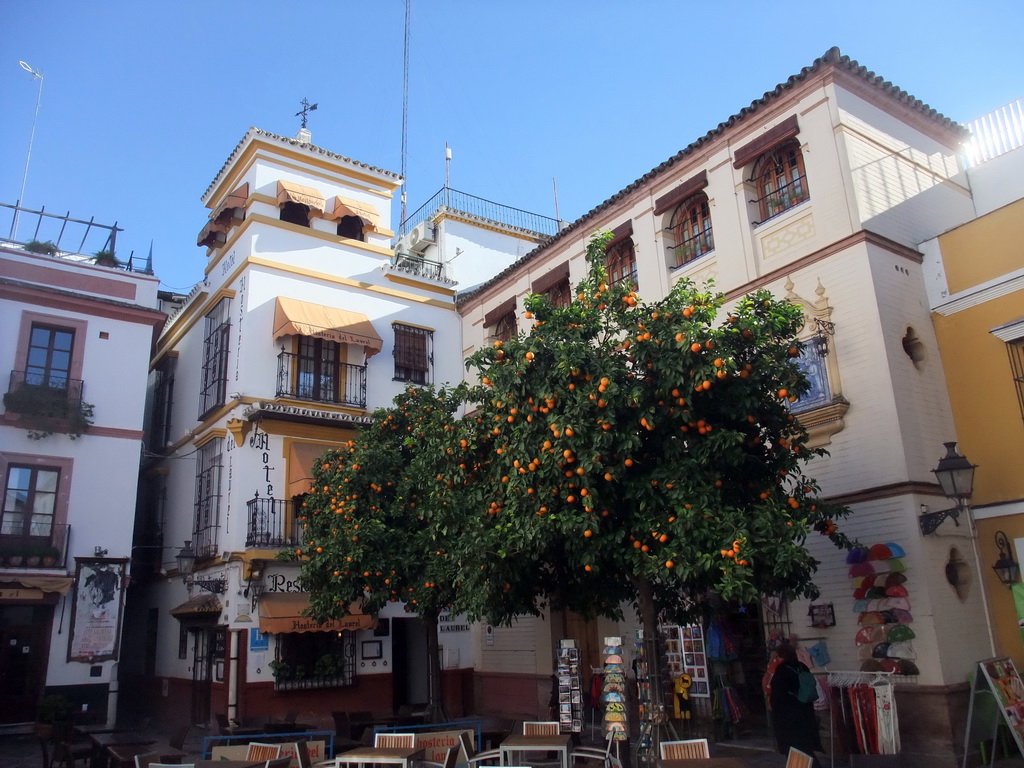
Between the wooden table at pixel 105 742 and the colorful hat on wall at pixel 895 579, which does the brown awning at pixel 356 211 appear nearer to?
the wooden table at pixel 105 742

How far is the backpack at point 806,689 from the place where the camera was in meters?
8.82

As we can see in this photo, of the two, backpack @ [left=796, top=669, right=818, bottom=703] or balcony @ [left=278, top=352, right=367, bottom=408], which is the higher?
balcony @ [left=278, top=352, right=367, bottom=408]

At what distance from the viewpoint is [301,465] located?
17.6 metres

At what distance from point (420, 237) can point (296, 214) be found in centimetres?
530

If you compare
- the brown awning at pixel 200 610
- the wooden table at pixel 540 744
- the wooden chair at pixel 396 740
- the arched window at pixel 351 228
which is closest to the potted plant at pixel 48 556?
the brown awning at pixel 200 610

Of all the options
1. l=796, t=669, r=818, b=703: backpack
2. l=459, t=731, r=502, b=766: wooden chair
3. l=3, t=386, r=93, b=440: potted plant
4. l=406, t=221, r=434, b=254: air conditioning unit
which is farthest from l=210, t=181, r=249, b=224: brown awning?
l=796, t=669, r=818, b=703: backpack

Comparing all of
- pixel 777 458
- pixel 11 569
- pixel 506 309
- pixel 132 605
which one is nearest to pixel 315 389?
pixel 506 309

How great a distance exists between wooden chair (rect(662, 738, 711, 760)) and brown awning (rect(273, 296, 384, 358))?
40.1 feet

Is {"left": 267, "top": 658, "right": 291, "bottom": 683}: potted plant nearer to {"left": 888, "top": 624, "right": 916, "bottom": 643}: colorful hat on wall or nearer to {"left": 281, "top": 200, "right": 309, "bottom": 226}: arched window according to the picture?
{"left": 281, "top": 200, "right": 309, "bottom": 226}: arched window

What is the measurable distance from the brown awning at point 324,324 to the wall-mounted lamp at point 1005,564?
12.8 m

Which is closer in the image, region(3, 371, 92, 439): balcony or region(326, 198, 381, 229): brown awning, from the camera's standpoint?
region(3, 371, 92, 439): balcony

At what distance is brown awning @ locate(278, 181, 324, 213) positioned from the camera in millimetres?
18938

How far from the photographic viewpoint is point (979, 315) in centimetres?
1185

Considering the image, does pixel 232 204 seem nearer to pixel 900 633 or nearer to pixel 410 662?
pixel 410 662
